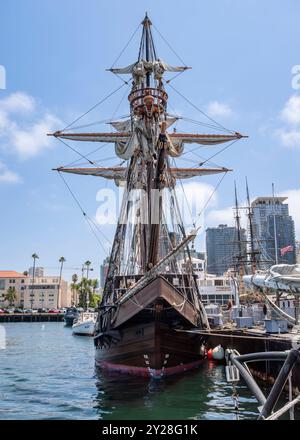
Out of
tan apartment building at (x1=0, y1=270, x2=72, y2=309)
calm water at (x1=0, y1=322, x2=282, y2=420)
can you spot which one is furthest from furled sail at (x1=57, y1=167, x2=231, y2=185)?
tan apartment building at (x1=0, y1=270, x2=72, y2=309)

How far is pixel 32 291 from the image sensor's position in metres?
134

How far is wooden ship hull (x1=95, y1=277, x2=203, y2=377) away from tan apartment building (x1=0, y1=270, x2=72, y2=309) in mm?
121006

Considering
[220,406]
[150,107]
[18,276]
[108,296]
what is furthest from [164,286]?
[18,276]

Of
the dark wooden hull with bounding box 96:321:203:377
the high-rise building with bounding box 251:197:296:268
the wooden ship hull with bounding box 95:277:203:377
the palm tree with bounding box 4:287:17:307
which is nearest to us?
the wooden ship hull with bounding box 95:277:203:377

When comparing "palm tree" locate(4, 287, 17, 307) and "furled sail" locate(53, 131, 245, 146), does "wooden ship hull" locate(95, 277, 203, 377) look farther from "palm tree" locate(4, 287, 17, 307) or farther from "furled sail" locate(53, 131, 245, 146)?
"palm tree" locate(4, 287, 17, 307)

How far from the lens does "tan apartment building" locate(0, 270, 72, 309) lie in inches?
5349

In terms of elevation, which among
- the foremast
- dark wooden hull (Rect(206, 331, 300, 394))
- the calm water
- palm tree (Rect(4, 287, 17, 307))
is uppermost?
the foremast

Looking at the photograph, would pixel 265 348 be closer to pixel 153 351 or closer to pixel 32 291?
pixel 153 351

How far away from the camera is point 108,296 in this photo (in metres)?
24.5

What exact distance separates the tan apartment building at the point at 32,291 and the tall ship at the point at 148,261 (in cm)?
10862

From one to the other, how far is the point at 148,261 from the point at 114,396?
6.14 meters

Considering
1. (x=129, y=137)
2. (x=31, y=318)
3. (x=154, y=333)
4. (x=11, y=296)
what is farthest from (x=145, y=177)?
(x=11, y=296)

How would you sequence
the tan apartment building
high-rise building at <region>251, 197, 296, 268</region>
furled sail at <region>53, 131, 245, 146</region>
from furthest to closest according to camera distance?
the tan apartment building
high-rise building at <region>251, 197, 296, 268</region>
furled sail at <region>53, 131, 245, 146</region>
